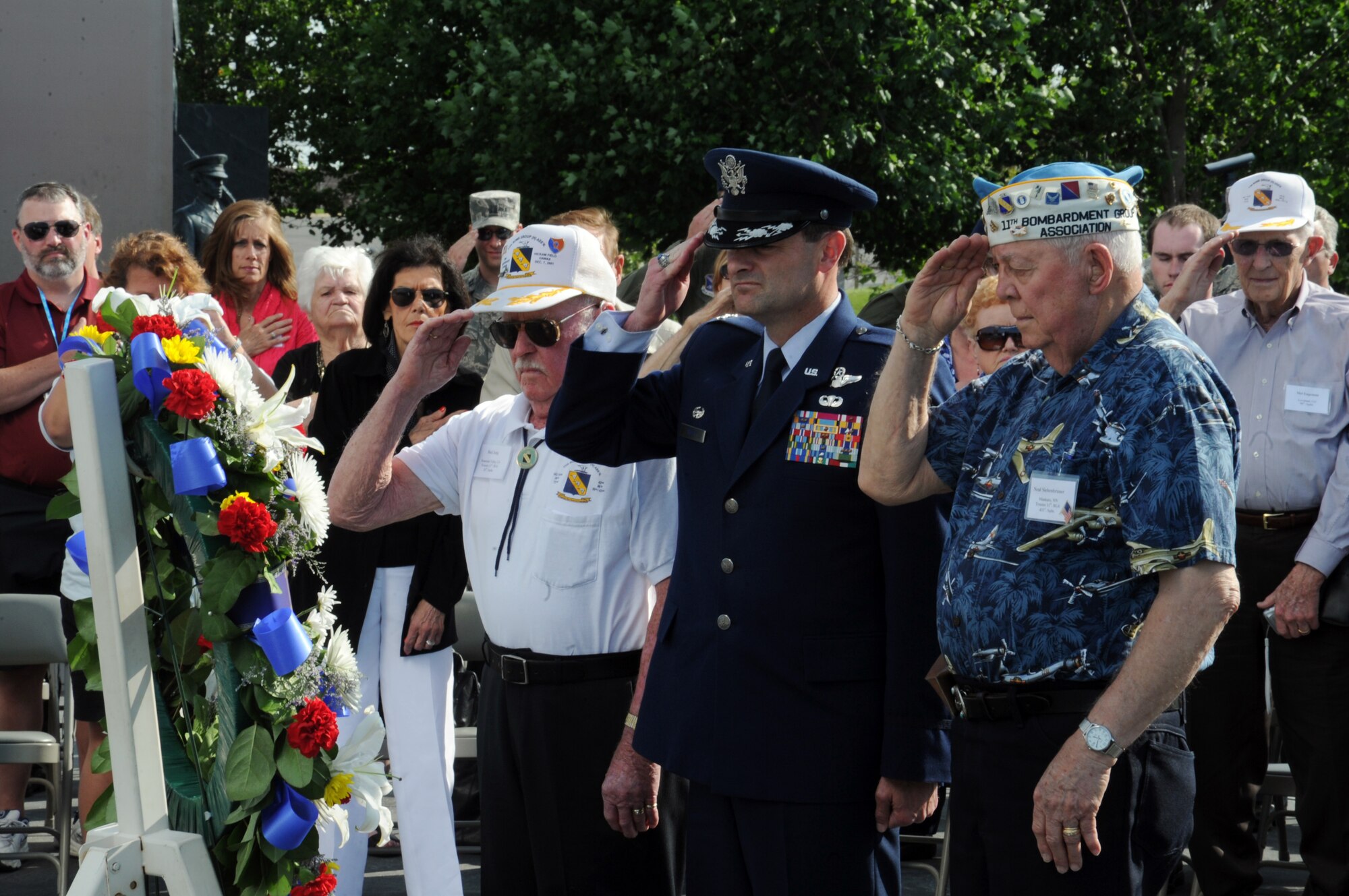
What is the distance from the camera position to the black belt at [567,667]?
350 centimetres

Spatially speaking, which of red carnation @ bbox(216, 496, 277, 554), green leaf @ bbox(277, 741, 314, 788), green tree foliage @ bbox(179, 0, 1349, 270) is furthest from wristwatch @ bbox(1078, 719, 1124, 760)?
green tree foliage @ bbox(179, 0, 1349, 270)

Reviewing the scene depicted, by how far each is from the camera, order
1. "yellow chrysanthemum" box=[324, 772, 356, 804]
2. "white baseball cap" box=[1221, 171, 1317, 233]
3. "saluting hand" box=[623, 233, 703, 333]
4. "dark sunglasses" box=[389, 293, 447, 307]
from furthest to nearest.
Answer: "dark sunglasses" box=[389, 293, 447, 307], "white baseball cap" box=[1221, 171, 1317, 233], "saluting hand" box=[623, 233, 703, 333], "yellow chrysanthemum" box=[324, 772, 356, 804]

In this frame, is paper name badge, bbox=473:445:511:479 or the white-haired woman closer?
paper name badge, bbox=473:445:511:479

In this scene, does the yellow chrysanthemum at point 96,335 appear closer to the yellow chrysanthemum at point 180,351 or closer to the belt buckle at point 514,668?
the yellow chrysanthemum at point 180,351

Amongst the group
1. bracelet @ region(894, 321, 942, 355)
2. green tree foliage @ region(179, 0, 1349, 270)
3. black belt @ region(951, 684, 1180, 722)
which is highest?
green tree foliage @ region(179, 0, 1349, 270)

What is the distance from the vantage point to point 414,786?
4.59 meters

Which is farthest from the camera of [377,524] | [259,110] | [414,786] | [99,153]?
[259,110]

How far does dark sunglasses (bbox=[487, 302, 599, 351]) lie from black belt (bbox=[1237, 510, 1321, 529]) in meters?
2.59

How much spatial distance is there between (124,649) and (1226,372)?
12.7 feet

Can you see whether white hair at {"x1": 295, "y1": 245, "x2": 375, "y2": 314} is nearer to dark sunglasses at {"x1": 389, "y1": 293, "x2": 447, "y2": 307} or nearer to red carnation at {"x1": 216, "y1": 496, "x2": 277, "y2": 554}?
dark sunglasses at {"x1": 389, "y1": 293, "x2": 447, "y2": 307}

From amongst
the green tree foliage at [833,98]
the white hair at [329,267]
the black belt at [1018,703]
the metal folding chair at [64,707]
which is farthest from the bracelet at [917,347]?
the green tree foliage at [833,98]

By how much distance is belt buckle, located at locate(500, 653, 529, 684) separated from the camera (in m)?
3.53

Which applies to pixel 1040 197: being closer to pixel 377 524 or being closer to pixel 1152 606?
pixel 1152 606

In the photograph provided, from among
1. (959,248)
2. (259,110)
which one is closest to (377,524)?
(959,248)
